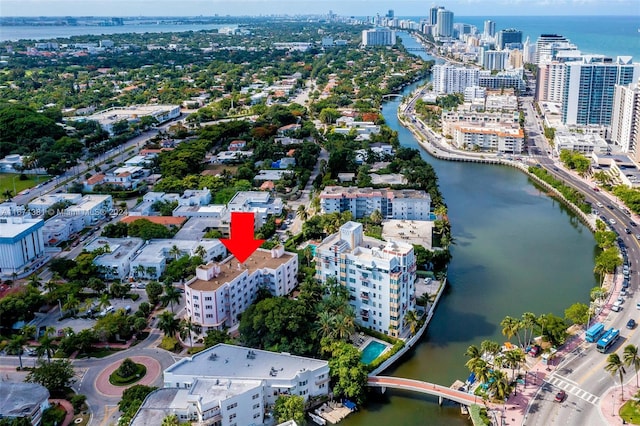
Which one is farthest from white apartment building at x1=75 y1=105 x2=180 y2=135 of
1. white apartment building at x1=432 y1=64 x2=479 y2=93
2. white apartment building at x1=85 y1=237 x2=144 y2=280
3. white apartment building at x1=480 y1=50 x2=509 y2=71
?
white apartment building at x1=480 y1=50 x2=509 y2=71

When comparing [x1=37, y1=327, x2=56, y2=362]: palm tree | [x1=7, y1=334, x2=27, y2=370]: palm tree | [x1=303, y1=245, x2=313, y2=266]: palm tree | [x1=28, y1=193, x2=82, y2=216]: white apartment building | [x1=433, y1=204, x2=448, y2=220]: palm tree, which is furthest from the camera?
[x1=28, y1=193, x2=82, y2=216]: white apartment building

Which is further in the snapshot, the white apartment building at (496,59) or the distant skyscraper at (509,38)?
the distant skyscraper at (509,38)

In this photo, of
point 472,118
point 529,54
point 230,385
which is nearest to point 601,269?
point 230,385

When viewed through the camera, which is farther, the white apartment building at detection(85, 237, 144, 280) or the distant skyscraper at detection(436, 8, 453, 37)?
the distant skyscraper at detection(436, 8, 453, 37)

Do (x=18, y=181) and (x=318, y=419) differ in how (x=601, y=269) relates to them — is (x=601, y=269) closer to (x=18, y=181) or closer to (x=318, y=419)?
(x=318, y=419)

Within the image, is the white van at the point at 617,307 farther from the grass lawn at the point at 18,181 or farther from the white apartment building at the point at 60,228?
the grass lawn at the point at 18,181

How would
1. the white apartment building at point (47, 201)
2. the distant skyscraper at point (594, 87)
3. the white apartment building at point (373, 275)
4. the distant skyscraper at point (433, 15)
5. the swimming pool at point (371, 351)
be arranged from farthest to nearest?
the distant skyscraper at point (433, 15) → the distant skyscraper at point (594, 87) → the white apartment building at point (47, 201) → the white apartment building at point (373, 275) → the swimming pool at point (371, 351)

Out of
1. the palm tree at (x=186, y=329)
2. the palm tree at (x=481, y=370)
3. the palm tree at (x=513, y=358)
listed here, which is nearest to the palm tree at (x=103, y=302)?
the palm tree at (x=186, y=329)

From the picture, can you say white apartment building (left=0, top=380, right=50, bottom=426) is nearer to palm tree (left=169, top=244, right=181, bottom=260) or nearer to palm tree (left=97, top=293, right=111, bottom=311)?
palm tree (left=97, top=293, right=111, bottom=311)
